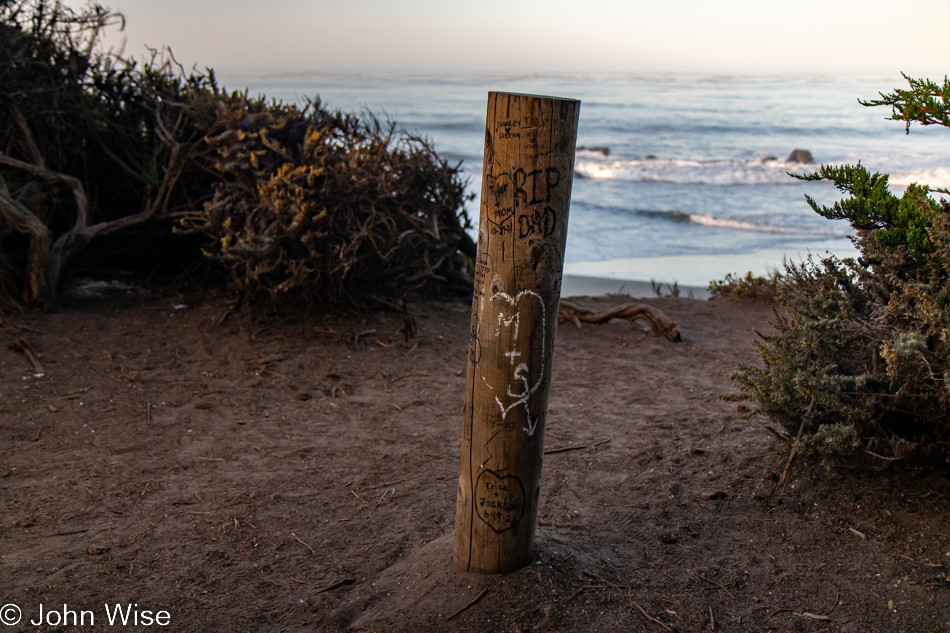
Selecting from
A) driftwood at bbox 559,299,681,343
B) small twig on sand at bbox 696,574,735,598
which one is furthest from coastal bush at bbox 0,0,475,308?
small twig on sand at bbox 696,574,735,598

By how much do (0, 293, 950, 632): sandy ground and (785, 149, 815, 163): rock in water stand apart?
20.3 m

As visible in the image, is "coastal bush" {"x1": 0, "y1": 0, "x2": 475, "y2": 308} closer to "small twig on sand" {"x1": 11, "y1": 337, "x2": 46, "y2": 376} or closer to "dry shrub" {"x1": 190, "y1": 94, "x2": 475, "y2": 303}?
"dry shrub" {"x1": 190, "y1": 94, "x2": 475, "y2": 303}

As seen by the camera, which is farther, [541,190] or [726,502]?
[726,502]

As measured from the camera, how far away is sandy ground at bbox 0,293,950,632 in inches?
106

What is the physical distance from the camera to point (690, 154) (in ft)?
82.2

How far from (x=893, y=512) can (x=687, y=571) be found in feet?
3.42

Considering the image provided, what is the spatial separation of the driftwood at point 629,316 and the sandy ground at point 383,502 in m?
0.52

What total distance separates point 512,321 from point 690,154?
24643mm

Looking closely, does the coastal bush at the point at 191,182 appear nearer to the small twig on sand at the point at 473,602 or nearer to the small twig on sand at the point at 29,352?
the small twig on sand at the point at 29,352

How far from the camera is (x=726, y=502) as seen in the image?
347 centimetres

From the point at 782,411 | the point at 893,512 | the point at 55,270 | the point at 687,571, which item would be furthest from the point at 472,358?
the point at 55,270

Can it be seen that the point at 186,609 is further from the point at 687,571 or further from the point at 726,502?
the point at 726,502

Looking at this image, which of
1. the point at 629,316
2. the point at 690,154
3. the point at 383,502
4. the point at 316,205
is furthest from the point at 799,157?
the point at 383,502

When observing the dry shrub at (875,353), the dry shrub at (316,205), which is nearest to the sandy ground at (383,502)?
the dry shrub at (875,353)
